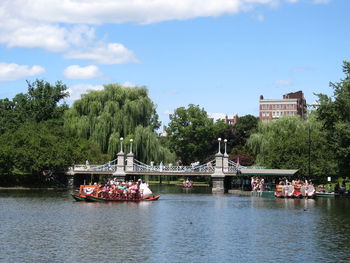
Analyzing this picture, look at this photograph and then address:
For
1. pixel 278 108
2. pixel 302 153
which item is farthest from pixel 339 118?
pixel 278 108

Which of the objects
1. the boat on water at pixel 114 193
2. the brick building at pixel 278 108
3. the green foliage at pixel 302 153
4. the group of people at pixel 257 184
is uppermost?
the brick building at pixel 278 108

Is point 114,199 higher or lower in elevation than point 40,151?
lower

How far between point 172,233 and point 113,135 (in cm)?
4796

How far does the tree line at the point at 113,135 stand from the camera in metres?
63.8

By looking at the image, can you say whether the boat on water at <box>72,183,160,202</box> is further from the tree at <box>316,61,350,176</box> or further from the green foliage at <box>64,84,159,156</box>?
the green foliage at <box>64,84,159,156</box>

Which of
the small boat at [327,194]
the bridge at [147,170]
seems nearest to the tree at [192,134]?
the bridge at [147,170]

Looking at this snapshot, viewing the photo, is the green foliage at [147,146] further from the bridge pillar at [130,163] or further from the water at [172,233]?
the water at [172,233]

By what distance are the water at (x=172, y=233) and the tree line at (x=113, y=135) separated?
1765 centimetres

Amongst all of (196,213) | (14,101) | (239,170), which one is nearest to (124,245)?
(196,213)

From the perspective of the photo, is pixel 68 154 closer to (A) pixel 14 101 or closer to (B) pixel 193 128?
(A) pixel 14 101

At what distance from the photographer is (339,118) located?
61.3 metres

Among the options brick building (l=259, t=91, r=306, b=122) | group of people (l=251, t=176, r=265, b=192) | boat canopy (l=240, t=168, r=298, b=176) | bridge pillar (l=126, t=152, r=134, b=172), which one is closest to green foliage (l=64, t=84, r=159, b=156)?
bridge pillar (l=126, t=152, r=134, b=172)

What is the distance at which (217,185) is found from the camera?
78.1 meters

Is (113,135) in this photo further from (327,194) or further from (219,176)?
(327,194)
